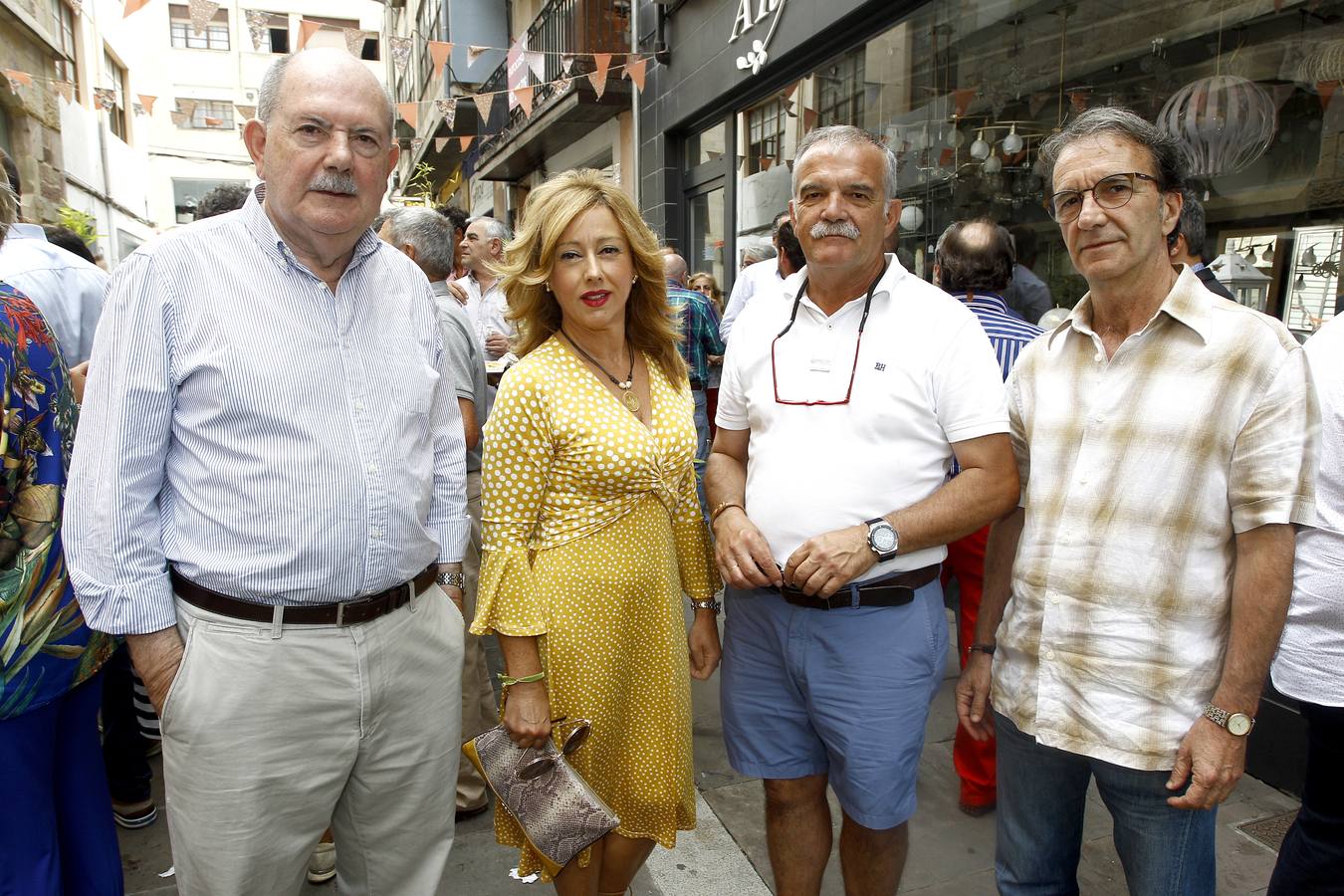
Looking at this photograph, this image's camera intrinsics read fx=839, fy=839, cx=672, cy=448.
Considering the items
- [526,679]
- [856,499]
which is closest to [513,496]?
[526,679]

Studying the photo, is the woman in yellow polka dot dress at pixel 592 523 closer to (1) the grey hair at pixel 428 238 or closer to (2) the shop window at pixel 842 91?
(1) the grey hair at pixel 428 238

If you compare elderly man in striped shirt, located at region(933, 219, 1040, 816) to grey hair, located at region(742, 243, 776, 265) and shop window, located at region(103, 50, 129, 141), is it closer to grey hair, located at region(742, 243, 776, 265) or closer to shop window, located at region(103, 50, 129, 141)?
grey hair, located at region(742, 243, 776, 265)

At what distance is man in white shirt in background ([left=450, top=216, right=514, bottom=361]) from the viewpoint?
202 inches

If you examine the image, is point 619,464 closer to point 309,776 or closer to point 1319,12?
point 309,776

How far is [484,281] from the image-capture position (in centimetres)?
549

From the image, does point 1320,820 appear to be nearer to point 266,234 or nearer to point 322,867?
point 266,234

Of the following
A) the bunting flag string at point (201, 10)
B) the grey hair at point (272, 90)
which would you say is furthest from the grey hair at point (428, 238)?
the bunting flag string at point (201, 10)

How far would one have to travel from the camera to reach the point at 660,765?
216 centimetres

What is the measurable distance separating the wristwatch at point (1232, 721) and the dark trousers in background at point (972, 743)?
4.32ft

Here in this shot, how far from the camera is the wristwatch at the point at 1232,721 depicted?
1.57m

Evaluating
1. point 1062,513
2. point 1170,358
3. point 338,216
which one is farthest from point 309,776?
point 1170,358

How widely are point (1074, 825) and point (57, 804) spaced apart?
7.65 ft

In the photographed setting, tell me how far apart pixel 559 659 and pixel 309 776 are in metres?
0.59

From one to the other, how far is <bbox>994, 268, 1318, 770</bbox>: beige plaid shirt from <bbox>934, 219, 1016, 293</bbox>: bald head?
134 cm
